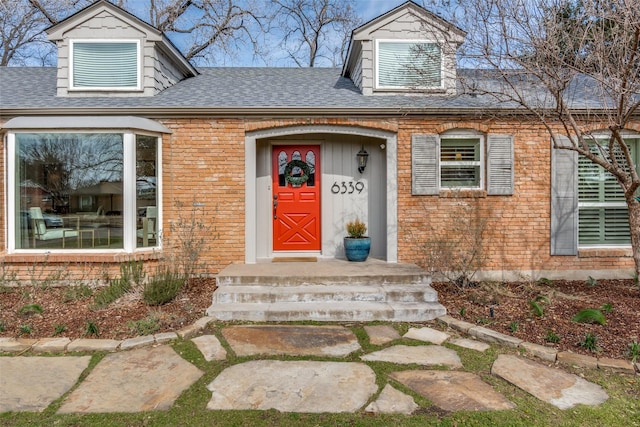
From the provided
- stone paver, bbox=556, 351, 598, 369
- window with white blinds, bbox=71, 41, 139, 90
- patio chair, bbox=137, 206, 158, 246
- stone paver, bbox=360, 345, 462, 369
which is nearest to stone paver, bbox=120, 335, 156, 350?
stone paver, bbox=360, 345, 462, 369

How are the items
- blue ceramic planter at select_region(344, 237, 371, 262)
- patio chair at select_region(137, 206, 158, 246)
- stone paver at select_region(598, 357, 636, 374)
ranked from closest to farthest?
stone paver at select_region(598, 357, 636, 374) → patio chair at select_region(137, 206, 158, 246) → blue ceramic planter at select_region(344, 237, 371, 262)

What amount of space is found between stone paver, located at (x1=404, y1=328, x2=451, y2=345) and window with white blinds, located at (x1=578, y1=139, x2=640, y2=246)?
4385mm

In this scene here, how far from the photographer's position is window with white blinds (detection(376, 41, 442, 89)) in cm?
740

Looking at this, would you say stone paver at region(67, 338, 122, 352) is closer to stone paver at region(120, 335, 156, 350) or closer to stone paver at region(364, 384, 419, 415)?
stone paver at region(120, 335, 156, 350)

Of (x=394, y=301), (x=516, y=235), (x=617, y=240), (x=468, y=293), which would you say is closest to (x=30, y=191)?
(x=394, y=301)

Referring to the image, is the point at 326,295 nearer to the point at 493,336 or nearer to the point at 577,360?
the point at 493,336

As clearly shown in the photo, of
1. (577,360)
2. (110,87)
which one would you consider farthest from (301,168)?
(577,360)

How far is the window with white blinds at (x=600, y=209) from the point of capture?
705 cm

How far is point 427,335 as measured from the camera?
14.6 feet

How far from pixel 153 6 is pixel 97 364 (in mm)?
17923

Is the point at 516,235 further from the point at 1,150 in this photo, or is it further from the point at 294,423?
the point at 1,150

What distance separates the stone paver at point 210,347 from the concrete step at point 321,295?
93 cm

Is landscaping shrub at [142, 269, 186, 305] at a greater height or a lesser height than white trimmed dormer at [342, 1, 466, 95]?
lesser

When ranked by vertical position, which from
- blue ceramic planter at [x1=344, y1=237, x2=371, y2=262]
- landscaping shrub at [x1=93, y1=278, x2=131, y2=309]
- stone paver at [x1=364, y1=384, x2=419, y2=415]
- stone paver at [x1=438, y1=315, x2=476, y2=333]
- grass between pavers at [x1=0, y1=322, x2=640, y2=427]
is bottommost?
grass between pavers at [x1=0, y1=322, x2=640, y2=427]
